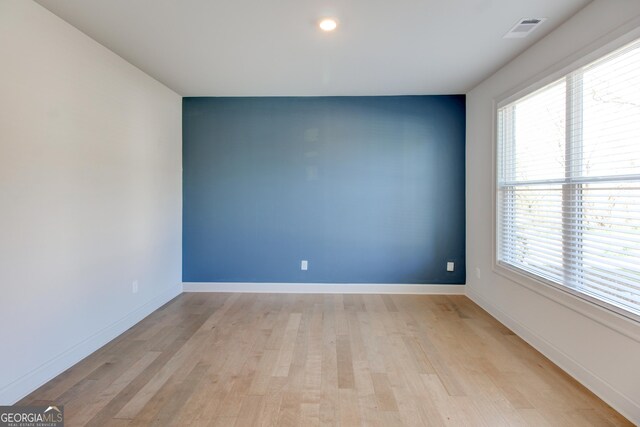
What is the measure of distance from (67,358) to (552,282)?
3829 mm

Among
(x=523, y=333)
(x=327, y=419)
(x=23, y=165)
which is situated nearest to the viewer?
(x=327, y=419)

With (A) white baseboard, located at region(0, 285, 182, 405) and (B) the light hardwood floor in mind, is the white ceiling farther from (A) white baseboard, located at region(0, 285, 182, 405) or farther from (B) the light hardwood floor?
(B) the light hardwood floor

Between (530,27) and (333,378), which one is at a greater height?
(530,27)

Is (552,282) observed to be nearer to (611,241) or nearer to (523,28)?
(611,241)

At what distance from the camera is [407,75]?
365 centimetres

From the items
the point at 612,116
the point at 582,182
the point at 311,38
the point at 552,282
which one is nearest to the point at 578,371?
the point at 552,282

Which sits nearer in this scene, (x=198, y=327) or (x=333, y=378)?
(x=333, y=378)

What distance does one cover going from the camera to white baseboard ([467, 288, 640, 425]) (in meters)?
2.00

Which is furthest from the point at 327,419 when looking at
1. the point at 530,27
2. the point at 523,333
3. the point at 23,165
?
the point at 530,27

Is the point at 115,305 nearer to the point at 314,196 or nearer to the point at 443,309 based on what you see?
the point at 314,196

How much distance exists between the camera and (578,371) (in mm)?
2391

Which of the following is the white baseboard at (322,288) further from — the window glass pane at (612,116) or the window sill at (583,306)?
the window glass pane at (612,116)

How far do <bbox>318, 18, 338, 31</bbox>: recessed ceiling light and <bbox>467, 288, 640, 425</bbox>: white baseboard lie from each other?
9.96ft

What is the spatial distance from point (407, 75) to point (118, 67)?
114 inches
